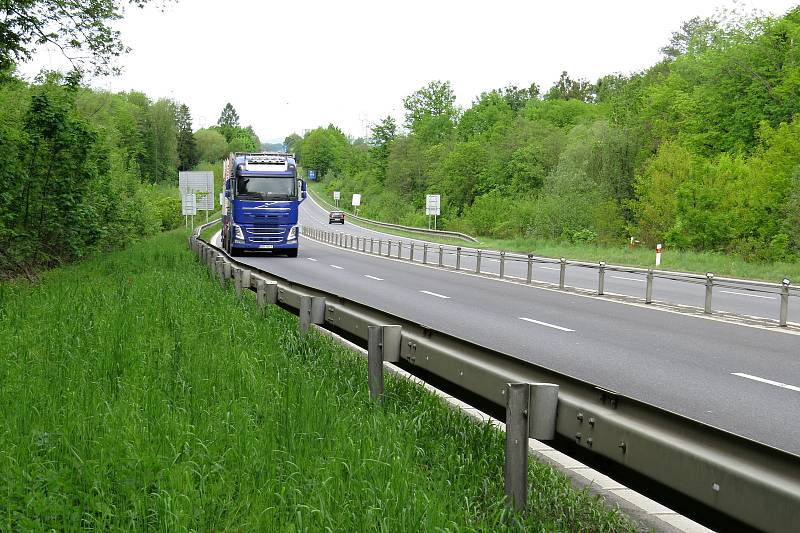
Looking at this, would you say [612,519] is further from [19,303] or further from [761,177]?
[761,177]

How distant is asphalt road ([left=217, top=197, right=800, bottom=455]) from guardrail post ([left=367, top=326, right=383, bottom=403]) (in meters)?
3.05

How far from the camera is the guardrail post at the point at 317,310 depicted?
9570 mm

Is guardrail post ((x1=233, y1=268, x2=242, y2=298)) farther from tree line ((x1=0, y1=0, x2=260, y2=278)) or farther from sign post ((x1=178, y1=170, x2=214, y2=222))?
sign post ((x1=178, y1=170, x2=214, y2=222))

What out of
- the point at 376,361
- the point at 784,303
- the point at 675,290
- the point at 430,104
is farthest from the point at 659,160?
the point at 430,104

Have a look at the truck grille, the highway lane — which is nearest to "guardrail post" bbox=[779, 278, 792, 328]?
the highway lane

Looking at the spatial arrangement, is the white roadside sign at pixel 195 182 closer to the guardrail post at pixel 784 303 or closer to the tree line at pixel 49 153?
the tree line at pixel 49 153

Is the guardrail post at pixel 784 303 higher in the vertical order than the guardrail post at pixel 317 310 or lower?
lower

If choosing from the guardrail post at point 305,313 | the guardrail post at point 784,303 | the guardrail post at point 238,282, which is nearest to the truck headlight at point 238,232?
the guardrail post at point 238,282

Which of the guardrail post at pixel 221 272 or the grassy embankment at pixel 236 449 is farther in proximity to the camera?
the guardrail post at pixel 221 272

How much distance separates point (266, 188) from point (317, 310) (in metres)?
29.6

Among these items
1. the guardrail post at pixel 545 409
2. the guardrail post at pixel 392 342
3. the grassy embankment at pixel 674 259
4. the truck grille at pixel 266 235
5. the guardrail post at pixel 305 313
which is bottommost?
the grassy embankment at pixel 674 259

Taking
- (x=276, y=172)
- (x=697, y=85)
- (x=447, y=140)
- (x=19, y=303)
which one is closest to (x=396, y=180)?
(x=447, y=140)

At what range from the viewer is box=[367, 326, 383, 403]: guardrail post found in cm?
708

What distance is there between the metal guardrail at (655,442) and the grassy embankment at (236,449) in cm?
57
